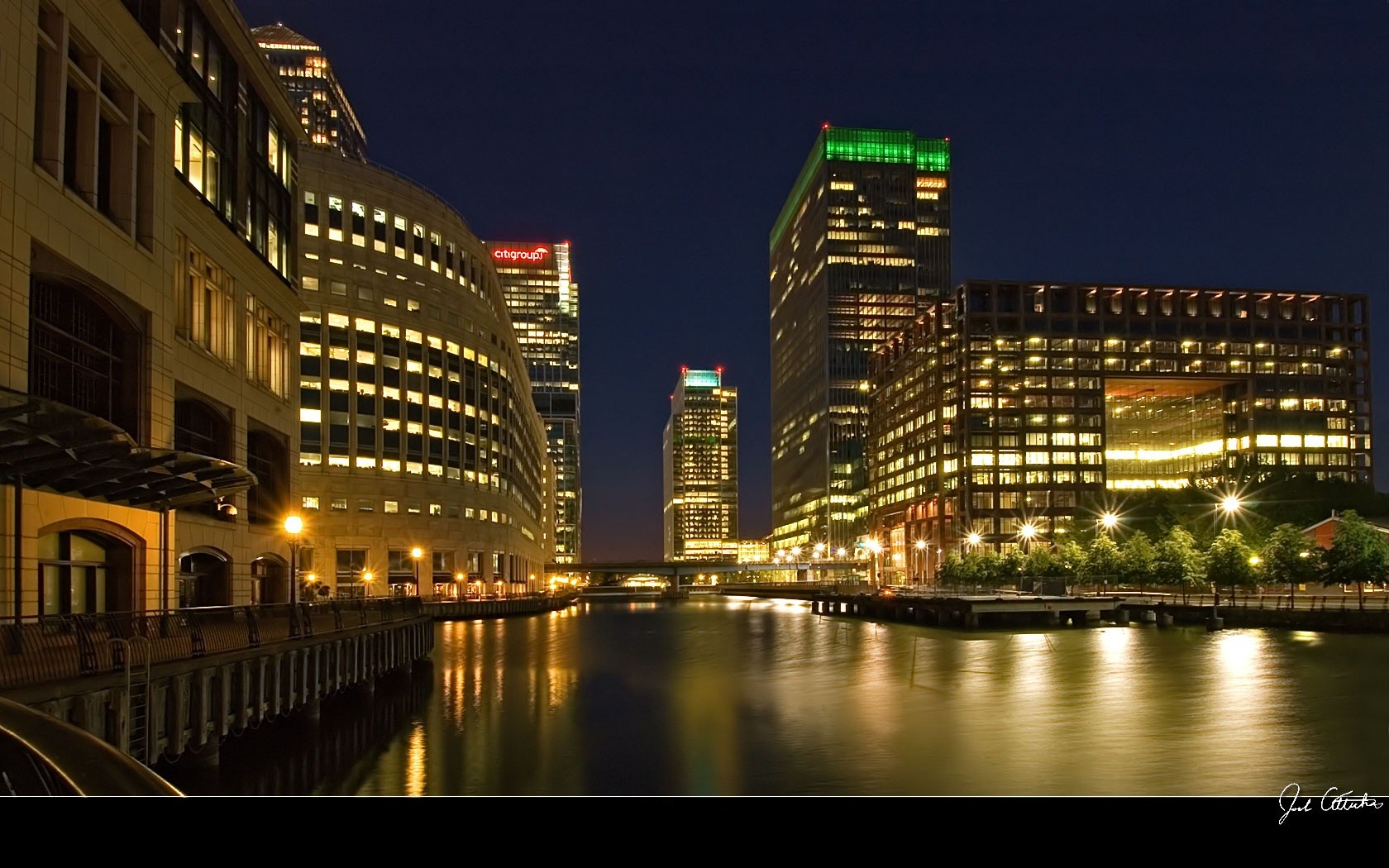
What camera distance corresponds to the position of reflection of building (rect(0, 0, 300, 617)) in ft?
100

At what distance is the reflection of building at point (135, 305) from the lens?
30484mm

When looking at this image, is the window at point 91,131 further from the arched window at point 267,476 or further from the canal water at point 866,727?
the arched window at point 267,476

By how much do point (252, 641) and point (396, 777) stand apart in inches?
198

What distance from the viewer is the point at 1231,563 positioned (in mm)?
90062

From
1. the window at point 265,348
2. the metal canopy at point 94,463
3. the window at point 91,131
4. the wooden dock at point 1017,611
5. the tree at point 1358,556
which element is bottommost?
the wooden dock at point 1017,611

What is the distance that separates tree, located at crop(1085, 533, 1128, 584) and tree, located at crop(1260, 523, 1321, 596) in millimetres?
24045

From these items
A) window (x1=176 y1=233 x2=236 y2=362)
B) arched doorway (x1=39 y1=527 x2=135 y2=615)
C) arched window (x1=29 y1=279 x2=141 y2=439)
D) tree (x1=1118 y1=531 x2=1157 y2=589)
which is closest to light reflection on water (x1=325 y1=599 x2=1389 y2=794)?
arched doorway (x1=39 y1=527 x2=135 y2=615)

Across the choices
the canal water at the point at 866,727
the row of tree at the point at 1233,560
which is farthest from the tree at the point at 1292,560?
the canal water at the point at 866,727

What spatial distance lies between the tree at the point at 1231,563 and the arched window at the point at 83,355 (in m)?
78.3
